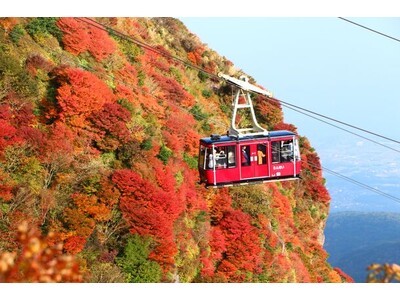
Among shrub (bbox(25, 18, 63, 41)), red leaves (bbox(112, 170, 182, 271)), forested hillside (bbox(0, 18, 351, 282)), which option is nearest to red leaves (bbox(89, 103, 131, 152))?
forested hillside (bbox(0, 18, 351, 282))

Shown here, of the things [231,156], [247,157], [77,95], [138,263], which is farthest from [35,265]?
[77,95]

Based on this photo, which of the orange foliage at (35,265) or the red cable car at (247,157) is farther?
the red cable car at (247,157)

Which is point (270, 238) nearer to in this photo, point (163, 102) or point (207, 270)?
point (207, 270)

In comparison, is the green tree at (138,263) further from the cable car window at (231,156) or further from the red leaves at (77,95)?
the cable car window at (231,156)

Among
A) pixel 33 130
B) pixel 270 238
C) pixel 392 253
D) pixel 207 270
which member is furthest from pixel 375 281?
pixel 392 253

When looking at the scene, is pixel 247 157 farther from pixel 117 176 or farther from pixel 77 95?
pixel 77 95

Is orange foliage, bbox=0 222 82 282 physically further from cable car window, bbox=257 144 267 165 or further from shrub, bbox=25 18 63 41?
shrub, bbox=25 18 63 41

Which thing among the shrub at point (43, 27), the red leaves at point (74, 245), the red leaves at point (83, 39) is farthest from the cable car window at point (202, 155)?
the red leaves at point (83, 39)
